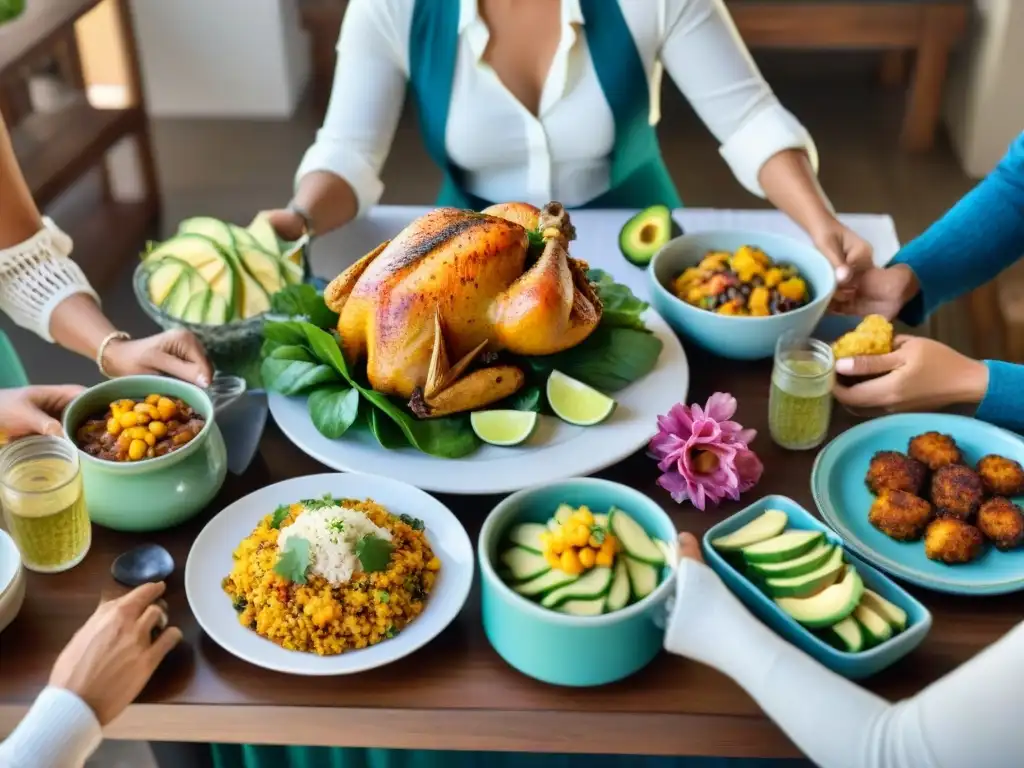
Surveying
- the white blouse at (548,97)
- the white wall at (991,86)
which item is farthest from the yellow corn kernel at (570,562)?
the white wall at (991,86)

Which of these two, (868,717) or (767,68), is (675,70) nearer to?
(868,717)

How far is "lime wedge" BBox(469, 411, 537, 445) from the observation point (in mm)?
1210

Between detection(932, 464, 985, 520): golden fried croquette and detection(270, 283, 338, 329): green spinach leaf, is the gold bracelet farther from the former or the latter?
detection(932, 464, 985, 520): golden fried croquette

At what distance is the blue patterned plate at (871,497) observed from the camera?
3.48ft

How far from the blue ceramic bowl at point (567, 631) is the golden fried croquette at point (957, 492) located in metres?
0.33

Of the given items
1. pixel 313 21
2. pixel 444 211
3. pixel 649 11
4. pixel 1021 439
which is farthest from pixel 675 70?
pixel 313 21

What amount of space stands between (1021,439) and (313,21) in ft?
11.6

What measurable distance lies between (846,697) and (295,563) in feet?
1.68

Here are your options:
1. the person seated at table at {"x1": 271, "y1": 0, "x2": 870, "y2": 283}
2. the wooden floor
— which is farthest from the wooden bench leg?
the person seated at table at {"x1": 271, "y1": 0, "x2": 870, "y2": 283}

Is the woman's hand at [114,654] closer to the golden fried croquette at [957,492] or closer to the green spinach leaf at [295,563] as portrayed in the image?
the green spinach leaf at [295,563]

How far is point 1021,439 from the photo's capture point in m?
1.22

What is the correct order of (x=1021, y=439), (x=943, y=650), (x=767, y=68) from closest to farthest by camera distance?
(x=943, y=650) → (x=1021, y=439) → (x=767, y=68)

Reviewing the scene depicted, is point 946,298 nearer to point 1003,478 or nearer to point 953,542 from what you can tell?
point 1003,478

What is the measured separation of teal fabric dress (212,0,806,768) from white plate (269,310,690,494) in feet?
1.25
